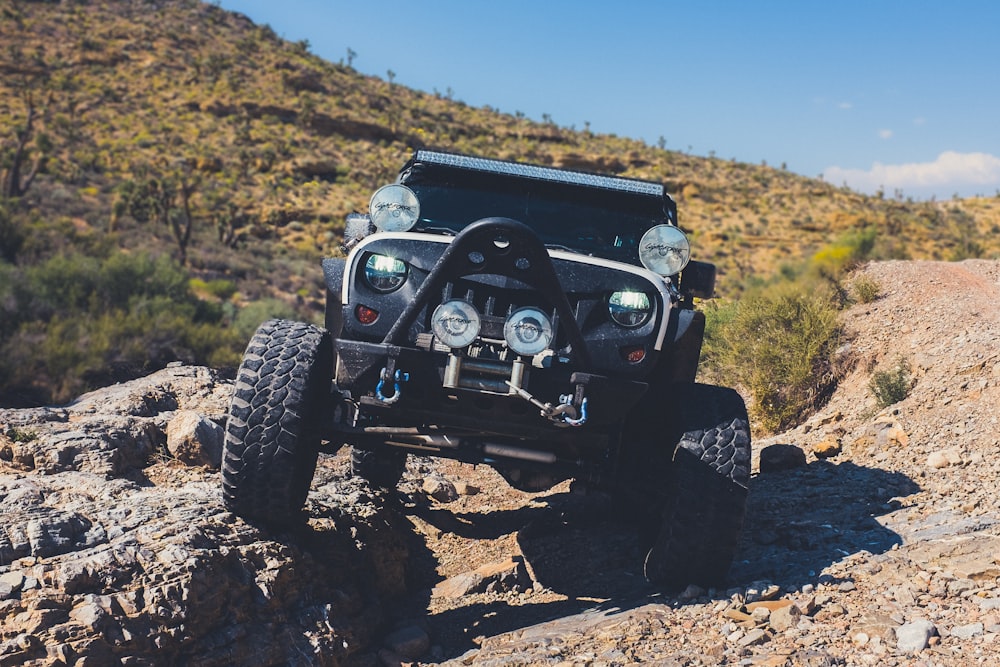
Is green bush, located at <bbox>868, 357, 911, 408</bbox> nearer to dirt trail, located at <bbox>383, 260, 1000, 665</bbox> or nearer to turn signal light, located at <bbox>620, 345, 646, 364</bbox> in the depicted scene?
dirt trail, located at <bbox>383, 260, 1000, 665</bbox>

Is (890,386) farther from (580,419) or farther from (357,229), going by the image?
(357,229)

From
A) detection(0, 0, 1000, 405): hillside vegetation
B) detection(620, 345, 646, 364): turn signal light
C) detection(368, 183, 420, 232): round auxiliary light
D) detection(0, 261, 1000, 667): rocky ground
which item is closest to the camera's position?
detection(0, 261, 1000, 667): rocky ground

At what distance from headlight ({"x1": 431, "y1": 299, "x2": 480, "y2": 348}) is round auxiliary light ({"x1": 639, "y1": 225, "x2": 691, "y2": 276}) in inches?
47.7

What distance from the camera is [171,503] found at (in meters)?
4.63

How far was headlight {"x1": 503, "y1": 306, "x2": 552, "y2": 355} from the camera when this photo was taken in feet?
13.4

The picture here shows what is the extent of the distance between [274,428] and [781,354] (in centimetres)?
663

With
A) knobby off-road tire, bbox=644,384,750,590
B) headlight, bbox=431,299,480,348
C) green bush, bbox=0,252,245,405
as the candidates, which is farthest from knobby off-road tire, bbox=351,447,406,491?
green bush, bbox=0,252,245,405

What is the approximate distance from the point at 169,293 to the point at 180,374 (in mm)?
7191

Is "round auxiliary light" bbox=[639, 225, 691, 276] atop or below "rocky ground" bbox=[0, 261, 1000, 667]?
atop

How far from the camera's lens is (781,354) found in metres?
9.37

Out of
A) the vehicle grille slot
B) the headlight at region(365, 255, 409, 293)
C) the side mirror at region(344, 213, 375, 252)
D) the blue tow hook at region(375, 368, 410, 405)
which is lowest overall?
the blue tow hook at region(375, 368, 410, 405)

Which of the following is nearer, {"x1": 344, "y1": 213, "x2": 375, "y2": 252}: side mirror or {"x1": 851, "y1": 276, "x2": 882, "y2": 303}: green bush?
{"x1": 344, "y1": 213, "x2": 375, "y2": 252}: side mirror

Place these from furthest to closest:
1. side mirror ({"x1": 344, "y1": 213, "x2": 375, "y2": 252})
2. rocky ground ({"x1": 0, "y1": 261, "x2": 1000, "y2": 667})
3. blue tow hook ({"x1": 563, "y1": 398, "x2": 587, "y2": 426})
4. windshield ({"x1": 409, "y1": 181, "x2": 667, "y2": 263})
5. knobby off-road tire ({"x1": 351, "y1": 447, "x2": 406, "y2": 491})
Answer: knobby off-road tire ({"x1": 351, "y1": 447, "x2": 406, "y2": 491})
windshield ({"x1": 409, "y1": 181, "x2": 667, "y2": 263})
side mirror ({"x1": 344, "y1": 213, "x2": 375, "y2": 252})
blue tow hook ({"x1": 563, "y1": 398, "x2": 587, "y2": 426})
rocky ground ({"x1": 0, "y1": 261, "x2": 1000, "y2": 667})

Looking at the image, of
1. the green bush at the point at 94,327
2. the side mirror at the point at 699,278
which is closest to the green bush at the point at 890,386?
the side mirror at the point at 699,278
